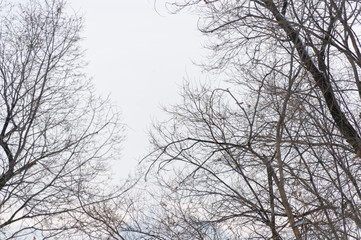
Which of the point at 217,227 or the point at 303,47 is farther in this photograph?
the point at 217,227

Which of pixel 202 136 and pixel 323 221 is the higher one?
pixel 202 136

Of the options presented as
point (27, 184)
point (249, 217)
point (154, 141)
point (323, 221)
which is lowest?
point (323, 221)

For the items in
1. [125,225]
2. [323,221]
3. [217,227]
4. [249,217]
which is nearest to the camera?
[323,221]

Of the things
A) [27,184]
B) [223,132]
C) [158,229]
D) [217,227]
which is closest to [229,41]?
[223,132]

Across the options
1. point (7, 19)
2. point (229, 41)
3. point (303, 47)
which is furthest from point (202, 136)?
point (7, 19)

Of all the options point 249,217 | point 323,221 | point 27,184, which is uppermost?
point 27,184

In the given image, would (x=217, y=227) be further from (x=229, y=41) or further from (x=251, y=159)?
(x=229, y=41)

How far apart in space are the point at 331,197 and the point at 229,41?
2692mm

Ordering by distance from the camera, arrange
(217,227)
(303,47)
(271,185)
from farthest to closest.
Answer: (217,227), (271,185), (303,47)

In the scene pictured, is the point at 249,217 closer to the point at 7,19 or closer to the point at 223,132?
the point at 223,132

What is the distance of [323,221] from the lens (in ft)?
10.5

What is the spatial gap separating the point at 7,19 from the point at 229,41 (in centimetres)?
492

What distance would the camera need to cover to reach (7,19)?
23.7 ft

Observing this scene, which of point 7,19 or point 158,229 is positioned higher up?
point 7,19
